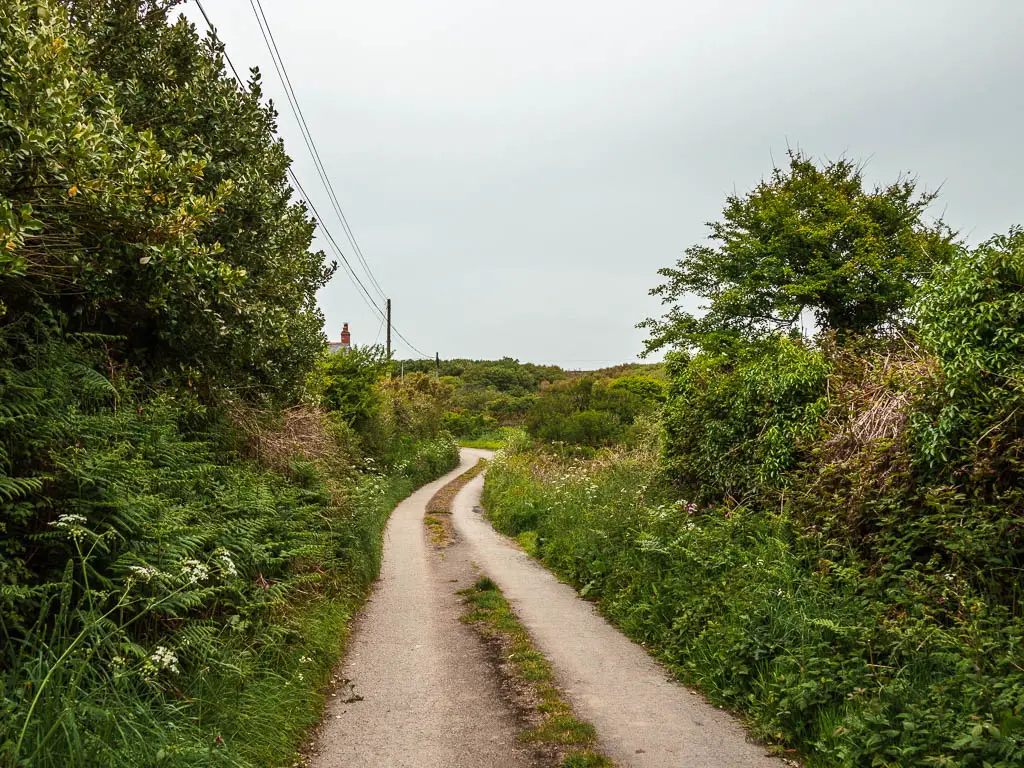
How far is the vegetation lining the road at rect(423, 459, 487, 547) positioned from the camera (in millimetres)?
15681

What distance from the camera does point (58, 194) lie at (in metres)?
4.88

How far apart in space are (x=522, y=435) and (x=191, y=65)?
79.7 feet

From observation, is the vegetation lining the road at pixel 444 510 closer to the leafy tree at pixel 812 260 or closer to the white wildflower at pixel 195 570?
the leafy tree at pixel 812 260

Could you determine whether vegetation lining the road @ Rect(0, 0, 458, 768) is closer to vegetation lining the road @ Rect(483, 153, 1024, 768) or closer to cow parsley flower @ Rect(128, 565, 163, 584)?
cow parsley flower @ Rect(128, 565, 163, 584)

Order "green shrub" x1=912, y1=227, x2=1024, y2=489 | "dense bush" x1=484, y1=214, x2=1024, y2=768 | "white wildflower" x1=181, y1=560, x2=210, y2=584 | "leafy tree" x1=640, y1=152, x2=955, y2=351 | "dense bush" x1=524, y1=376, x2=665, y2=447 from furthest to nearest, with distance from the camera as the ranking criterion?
"dense bush" x1=524, y1=376, x2=665, y2=447 → "leafy tree" x1=640, y1=152, x2=955, y2=351 → "green shrub" x1=912, y1=227, x2=1024, y2=489 → "dense bush" x1=484, y1=214, x2=1024, y2=768 → "white wildflower" x1=181, y1=560, x2=210, y2=584

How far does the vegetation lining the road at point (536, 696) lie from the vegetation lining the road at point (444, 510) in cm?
642

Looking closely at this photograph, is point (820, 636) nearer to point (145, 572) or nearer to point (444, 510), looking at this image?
point (145, 572)

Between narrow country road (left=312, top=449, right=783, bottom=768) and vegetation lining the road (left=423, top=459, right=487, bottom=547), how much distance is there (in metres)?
5.43

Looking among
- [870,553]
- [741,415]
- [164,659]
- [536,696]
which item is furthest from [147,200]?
[741,415]

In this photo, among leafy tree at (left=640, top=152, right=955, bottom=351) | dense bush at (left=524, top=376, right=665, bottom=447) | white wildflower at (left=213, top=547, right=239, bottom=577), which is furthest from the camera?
dense bush at (left=524, top=376, right=665, bottom=447)

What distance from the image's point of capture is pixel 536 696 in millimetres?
5688

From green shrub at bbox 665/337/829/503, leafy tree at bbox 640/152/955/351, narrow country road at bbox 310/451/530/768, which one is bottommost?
narrow country road at bbox 310/451/530/768

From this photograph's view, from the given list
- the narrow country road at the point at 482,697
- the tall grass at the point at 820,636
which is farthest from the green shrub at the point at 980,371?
the narrow country road at the point at 482,697

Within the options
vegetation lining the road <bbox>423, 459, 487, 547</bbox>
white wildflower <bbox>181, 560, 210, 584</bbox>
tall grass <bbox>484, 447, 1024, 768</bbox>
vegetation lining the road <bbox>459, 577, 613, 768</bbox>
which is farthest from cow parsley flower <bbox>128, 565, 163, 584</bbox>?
vegetation lining the road <bbox>423, 459, 487, 547</bbox>
